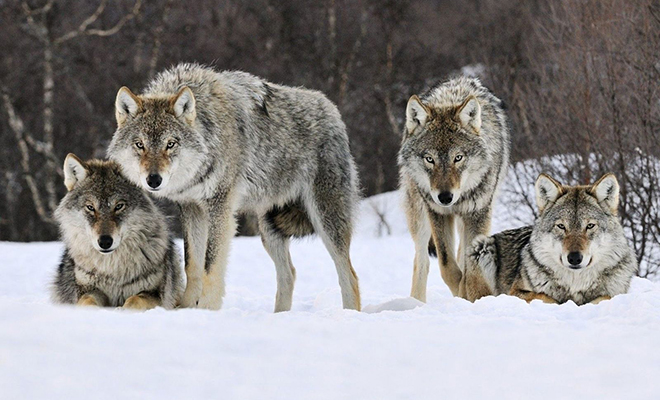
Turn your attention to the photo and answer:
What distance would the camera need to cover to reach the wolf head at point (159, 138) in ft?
16.6

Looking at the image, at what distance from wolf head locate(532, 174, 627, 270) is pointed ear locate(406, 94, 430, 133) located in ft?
3.22

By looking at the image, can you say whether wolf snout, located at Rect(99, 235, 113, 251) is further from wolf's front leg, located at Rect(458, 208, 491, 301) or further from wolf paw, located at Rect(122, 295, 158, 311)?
wolf's front leg, located at Rect(458, 208, 491, 301)

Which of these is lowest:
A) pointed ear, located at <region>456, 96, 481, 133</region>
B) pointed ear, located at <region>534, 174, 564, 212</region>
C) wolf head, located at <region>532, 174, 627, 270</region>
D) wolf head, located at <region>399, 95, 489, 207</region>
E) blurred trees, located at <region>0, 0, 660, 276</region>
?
wolf head, located at <region>532, 174, 627, 270</region>

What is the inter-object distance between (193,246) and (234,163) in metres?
0.64

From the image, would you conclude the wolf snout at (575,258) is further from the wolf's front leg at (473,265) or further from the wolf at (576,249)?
the wolf's front leg at (473,265)

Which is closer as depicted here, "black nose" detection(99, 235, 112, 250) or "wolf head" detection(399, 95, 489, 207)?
"black nose" detection(99, 235, 112, 250)

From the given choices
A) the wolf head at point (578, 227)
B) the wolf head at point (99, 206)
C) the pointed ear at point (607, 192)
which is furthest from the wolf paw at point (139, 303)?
A: the pointed ear at point (607, 192)

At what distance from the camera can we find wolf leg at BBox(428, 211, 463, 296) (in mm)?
6188

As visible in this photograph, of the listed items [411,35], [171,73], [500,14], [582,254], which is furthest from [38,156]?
[582,254]

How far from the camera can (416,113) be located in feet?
20.1

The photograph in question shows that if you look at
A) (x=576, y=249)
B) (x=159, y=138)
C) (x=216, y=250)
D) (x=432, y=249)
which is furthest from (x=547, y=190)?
(x=159, y=138)

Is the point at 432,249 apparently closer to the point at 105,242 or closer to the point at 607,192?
the point at 607,192

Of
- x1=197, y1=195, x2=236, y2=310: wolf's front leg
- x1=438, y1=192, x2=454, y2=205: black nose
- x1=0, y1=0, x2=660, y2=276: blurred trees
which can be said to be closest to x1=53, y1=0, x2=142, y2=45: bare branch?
x1=0, y1=0, x2=660, y2=276: blurred trees

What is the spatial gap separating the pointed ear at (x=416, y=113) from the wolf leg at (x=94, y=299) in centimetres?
251
